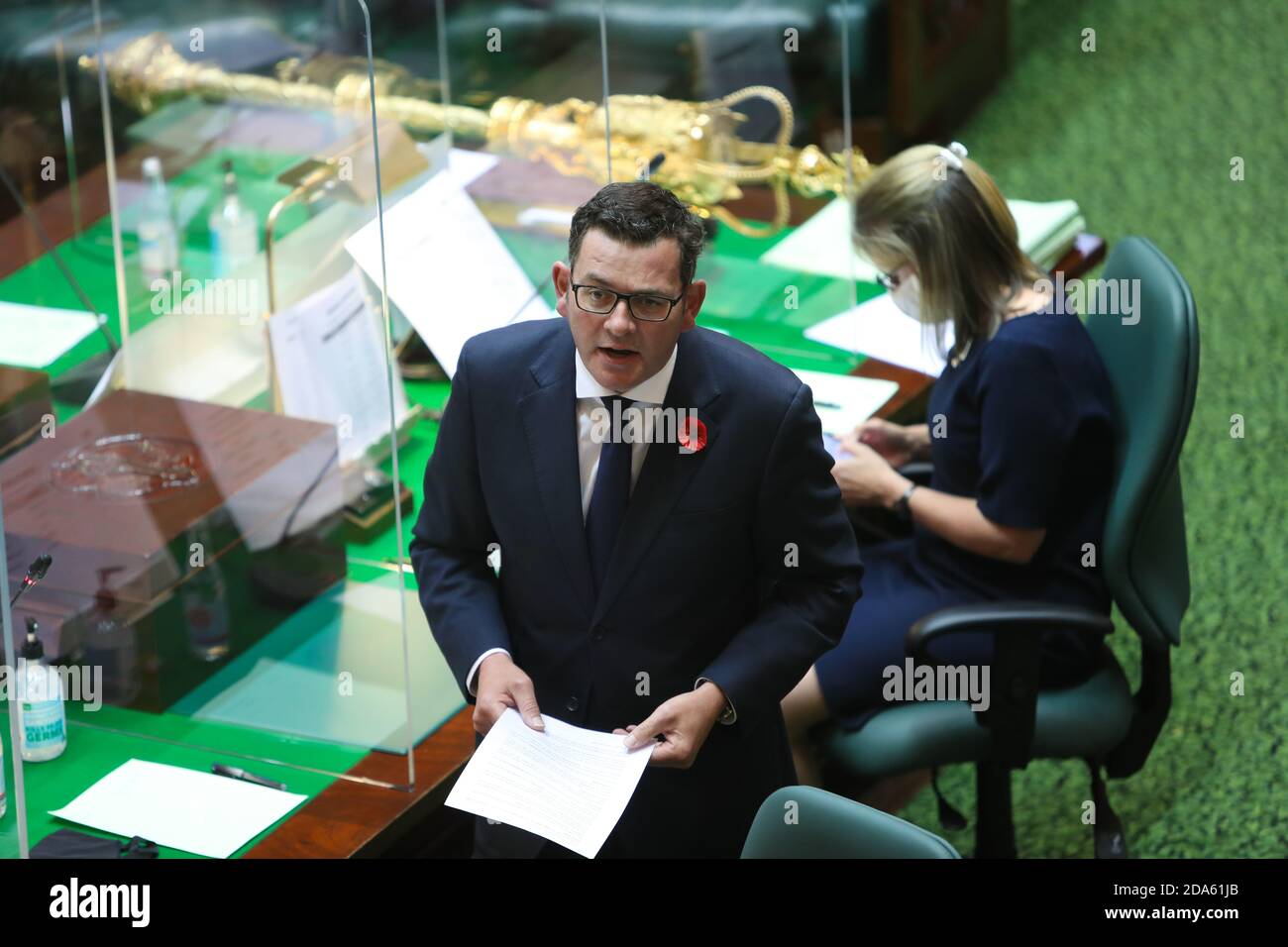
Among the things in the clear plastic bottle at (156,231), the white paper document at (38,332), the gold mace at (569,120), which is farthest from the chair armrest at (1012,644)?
the clear plastic bottle at (156,231)

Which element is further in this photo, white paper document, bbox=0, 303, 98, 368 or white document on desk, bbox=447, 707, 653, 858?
white paper document, bbox=0, 303, 98, 368

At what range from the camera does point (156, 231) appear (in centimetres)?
321

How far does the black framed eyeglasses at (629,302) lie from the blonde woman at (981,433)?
760 millimetres

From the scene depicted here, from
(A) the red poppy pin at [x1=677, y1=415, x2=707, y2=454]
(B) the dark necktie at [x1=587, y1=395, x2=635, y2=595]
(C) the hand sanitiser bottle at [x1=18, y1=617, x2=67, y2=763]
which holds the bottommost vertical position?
(C) the hand sanitiser bottle at [x1=18, y1=617, x2=67, y2=763]

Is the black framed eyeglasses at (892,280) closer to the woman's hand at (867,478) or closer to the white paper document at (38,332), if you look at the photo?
the woman's hand at (867,478)

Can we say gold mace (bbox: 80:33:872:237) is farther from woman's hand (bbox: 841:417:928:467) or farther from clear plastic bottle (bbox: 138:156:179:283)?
woman's hand (bbox: 841:417:928:467)

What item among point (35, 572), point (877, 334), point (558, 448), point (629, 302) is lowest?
point (877, 334)

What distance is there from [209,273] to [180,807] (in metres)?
1.15

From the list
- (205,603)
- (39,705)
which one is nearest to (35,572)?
(39,705)

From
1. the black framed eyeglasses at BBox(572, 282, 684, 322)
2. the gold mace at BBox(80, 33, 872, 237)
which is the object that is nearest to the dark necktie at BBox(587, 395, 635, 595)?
the black framed eyeglasses at BBox(572, 282, 684, 322)

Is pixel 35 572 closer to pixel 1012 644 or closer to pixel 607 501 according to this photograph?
pixel 607 501

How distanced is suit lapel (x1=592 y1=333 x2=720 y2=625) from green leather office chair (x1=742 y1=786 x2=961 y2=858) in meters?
0.35

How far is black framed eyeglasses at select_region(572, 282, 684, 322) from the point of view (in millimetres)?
1804

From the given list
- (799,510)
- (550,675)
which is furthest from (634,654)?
(799,510)
